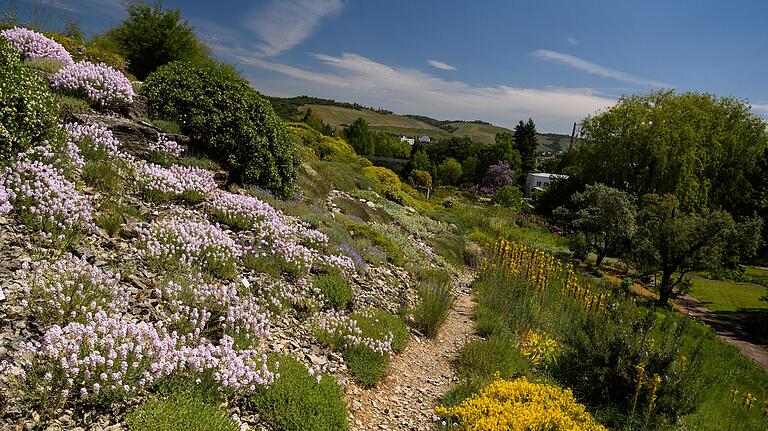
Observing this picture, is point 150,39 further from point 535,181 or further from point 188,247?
point 535,181

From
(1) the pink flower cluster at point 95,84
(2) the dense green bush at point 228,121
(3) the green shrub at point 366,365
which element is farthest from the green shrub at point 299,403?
(1) the pink flower cluster at point 95,84

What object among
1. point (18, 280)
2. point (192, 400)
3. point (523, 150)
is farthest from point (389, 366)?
point (523, 150)

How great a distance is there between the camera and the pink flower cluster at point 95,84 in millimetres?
8156

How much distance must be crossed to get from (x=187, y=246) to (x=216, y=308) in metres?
1.14

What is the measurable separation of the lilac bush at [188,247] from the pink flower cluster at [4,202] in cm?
130

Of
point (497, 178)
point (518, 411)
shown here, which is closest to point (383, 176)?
point (518, 411)

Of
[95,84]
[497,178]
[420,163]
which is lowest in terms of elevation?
[497,178]

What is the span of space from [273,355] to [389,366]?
188cm

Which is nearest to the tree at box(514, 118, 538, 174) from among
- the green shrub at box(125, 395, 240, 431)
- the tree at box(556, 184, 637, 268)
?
the tree at box(556, 184, 637, 268)

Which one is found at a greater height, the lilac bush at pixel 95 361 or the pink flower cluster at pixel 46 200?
the pink flower cluster at pixel 46 200

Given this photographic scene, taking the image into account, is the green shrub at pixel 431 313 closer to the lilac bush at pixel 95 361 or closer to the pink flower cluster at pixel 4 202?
the lilac bush at pixel 95 361

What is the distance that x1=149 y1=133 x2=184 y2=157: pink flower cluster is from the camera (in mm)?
7926

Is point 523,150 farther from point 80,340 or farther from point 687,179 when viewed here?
point 80,340

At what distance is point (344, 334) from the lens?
568cm
